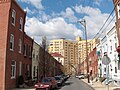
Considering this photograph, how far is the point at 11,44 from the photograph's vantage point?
93.5 feet

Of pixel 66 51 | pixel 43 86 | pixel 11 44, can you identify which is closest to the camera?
pixel 43 86

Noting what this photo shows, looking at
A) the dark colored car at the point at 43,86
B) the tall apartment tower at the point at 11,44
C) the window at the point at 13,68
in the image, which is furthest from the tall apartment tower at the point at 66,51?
→ the dark colored car at the point at 43,86

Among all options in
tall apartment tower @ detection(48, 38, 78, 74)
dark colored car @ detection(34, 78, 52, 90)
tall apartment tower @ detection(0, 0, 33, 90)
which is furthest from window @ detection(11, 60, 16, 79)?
tall apartment tower @ detection(48, 38, 78, 74)

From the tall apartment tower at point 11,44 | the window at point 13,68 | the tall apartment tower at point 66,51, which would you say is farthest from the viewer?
the tall apartment tower at point 66,51

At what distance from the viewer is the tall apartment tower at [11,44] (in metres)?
25.9

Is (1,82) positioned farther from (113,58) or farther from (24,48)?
(113,58)

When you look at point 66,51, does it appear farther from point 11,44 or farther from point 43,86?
point 43,86

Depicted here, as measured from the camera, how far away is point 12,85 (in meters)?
28.0

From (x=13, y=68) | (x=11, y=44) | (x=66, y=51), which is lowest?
(x=13, y=68)

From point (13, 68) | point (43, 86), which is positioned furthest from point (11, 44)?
point (43, 86)

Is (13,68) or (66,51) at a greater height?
(66,51)

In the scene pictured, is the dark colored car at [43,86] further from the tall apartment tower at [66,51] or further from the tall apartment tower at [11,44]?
the tall apartment tower at [66,51]

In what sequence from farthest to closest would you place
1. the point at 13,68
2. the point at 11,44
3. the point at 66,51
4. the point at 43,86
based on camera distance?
the point at 66,51
the point at 13,68
the point at 11,44
the point at 43,86

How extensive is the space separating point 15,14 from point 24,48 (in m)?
6.73
